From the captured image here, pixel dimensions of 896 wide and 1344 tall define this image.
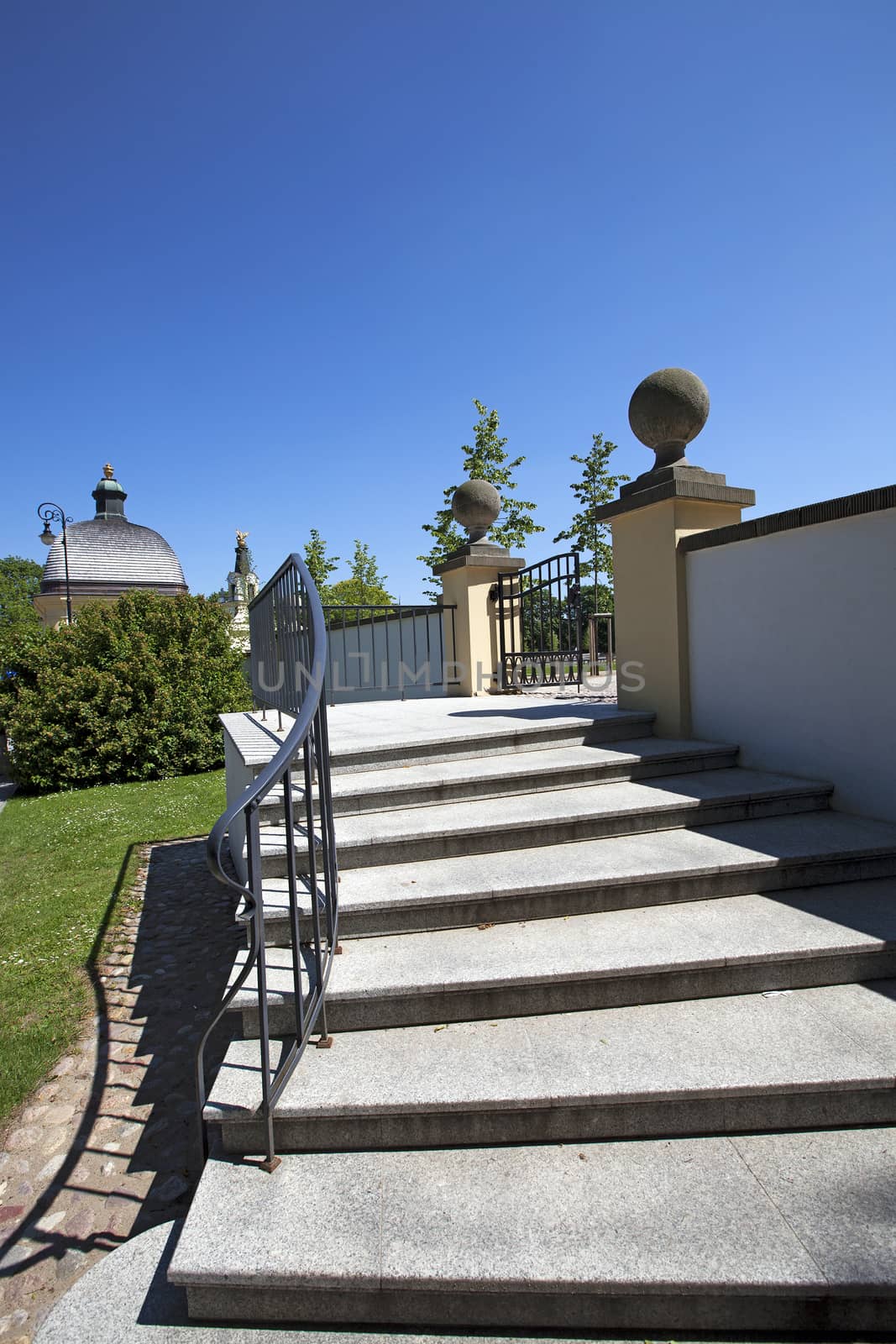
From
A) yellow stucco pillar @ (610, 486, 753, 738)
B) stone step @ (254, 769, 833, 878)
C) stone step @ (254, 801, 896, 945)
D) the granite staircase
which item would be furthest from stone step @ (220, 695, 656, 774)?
stone step @ (254, 801, 896, 945)

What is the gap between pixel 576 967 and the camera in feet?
7.61

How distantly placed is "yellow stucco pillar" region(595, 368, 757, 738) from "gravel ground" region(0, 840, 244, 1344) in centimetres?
324

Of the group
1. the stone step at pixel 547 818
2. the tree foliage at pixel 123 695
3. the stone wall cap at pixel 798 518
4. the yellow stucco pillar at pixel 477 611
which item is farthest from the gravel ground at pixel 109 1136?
the tree foliage at pixel 123 695

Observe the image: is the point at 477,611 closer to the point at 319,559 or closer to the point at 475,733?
the point at 475,733

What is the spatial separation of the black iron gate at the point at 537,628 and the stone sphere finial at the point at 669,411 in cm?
253

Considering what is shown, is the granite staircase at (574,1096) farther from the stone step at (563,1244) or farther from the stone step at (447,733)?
the stone step at (447,733)

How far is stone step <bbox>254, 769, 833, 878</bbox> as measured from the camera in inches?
121

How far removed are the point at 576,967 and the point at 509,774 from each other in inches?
57.8

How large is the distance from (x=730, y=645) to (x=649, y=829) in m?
1.45


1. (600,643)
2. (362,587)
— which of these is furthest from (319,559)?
(600,643)

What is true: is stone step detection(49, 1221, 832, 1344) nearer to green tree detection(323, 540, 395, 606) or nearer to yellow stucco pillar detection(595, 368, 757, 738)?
yellow stucco pillar detection(595, 368, 757, 738)

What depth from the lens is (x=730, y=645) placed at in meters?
4.18

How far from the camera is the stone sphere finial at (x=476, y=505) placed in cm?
796

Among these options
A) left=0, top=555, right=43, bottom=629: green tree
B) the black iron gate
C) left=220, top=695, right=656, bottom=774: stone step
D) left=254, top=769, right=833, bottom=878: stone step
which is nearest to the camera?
left=254, top=769, right=833, bottom=878: stone step
